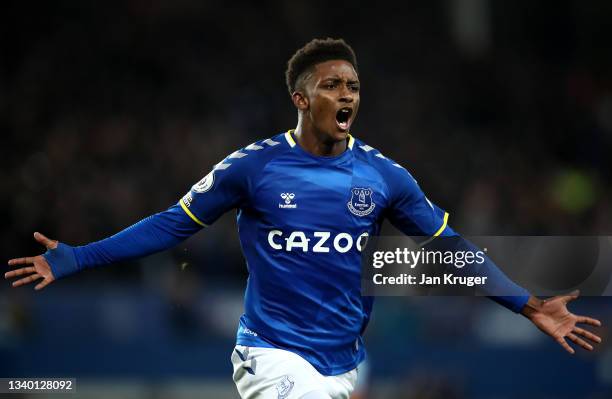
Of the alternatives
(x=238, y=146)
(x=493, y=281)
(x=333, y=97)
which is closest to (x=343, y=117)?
(x=333, y=97)

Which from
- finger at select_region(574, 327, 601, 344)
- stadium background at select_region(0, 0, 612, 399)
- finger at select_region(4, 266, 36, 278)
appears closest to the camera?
finger at select_region(4, 266, 36, 278)

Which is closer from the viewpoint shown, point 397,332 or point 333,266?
point 333,266

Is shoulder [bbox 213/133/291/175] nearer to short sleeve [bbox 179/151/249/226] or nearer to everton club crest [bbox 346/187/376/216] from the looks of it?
short sleeve [bbox 179/151/249/226]

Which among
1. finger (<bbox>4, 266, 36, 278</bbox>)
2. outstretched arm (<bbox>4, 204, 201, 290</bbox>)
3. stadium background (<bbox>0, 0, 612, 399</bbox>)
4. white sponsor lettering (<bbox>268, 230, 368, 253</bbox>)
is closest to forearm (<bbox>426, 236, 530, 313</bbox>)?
white sponsor lettering (<bbox>268, 230, 368, 253</bbox>)

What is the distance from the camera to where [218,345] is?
11.0 m

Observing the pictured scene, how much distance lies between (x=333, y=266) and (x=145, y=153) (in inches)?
288

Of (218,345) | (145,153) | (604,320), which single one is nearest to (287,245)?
(218,345)

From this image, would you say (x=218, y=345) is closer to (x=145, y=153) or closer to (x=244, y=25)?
(x=145, y=153)

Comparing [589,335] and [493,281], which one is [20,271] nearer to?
[493,281]

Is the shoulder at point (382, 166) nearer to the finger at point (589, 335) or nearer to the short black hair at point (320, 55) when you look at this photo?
the short black hair at point (320, 55)

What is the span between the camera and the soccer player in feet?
18.7

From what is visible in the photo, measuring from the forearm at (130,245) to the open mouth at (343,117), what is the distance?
36.4 inches

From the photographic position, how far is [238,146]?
13.5 m

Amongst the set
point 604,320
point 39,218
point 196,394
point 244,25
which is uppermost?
point 244,25
